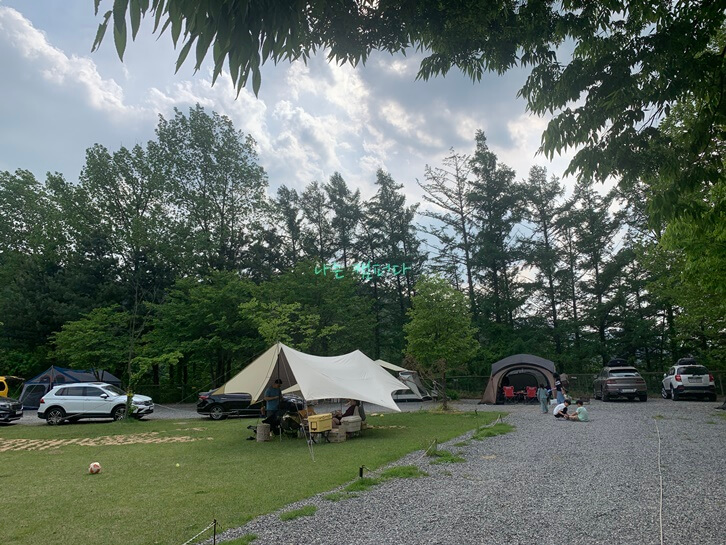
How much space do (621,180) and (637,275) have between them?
1177 inches

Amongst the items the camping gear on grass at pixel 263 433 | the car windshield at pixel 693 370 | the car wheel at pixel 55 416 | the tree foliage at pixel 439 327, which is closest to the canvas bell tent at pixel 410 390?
the tree foliage at pixel 439 327

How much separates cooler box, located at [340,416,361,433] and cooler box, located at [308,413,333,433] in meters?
0.39

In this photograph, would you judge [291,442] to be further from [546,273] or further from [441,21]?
[546,273]

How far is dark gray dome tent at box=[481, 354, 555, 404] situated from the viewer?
2070 cm

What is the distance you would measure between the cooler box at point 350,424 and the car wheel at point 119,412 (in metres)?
10.3

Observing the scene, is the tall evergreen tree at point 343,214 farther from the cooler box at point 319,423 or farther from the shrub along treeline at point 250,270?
the cooler box at point 319,423

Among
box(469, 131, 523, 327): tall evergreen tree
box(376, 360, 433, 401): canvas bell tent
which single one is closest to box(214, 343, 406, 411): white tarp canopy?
box(376, 360, 433, 401): canvas bell tent

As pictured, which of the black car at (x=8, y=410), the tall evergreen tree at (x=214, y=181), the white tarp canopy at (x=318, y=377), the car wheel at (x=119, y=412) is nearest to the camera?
the white tarp canopy at (x=318, y=377)

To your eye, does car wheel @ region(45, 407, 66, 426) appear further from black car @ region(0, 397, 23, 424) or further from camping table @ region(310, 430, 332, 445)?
camping table @ region(310, 430, 332, 445)

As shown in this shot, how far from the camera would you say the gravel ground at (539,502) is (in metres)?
4.36

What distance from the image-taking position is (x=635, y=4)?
168 inches

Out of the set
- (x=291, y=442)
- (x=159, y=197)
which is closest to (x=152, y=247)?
(x=159, y=197)

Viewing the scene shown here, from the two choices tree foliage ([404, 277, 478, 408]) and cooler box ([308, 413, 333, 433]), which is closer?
cooler box ([308, 413, 333, 433])

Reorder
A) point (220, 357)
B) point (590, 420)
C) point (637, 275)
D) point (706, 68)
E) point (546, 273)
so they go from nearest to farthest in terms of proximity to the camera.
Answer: point (706, 68) → point (590, 420) → point (220, 357) → point (637, 275) → point (546, 273)
